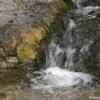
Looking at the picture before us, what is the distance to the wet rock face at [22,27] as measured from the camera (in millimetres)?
9250

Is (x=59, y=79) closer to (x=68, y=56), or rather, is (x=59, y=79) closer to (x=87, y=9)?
(x=68, y=56)

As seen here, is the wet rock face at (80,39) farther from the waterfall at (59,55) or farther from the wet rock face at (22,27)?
the wet rock face at (22,27)

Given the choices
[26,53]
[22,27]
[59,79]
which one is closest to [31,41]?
[26,53]

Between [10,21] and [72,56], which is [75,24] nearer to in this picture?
[72,56]

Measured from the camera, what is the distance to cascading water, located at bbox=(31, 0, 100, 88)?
8316 mm

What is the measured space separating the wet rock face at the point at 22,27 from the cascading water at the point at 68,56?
0.55 meters

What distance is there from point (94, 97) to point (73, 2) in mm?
5943

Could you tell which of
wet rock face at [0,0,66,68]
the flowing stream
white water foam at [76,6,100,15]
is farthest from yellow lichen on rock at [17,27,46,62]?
white water foam at [76,6,100,15]

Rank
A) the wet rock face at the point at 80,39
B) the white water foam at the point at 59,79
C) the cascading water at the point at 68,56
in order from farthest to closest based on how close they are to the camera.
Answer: the wet rock face at the point at 80,39
the cascading water at the point at 68,56
the white water foam at the point at 59,79

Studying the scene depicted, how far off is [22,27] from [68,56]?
176cm

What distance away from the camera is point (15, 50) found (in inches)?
364

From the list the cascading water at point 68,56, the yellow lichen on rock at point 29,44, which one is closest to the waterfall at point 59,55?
the cascading water at point 68,56

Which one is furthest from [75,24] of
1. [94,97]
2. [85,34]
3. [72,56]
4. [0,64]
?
[94,97]

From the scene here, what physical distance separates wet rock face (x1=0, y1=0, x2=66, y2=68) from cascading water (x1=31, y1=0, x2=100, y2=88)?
0.55 metres
